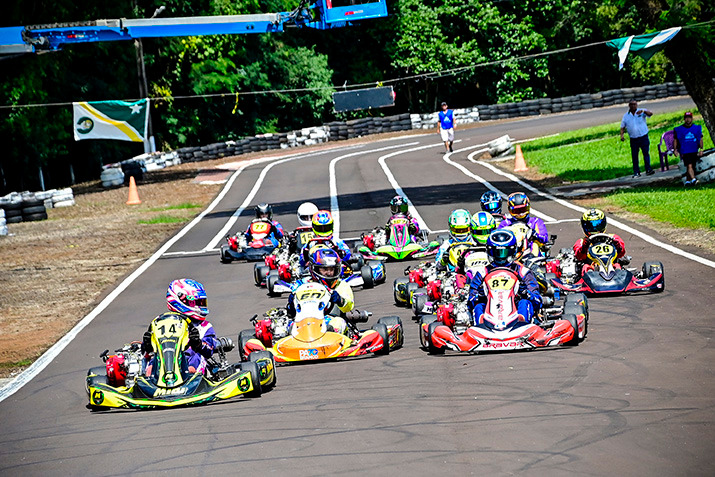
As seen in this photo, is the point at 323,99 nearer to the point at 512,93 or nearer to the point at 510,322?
the point at 512,93

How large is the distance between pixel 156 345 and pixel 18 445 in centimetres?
145

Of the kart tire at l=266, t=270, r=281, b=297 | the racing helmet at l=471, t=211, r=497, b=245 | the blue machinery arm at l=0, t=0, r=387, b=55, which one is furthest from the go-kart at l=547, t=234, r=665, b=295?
Answer: the blue machinery arm at l=0, t=0, r=387, b=55

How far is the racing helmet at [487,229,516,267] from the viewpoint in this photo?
35.8 ft

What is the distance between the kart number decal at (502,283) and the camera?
415 inches

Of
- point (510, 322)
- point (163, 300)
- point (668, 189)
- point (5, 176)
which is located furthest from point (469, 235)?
point (5, 176)

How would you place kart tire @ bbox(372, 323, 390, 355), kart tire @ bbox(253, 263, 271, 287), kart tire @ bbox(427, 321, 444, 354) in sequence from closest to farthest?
kart tire @ bbox(427, 321, 444, 354) → kart tire @ bbox(372, 323, 390, 355) → kart tire @ bbox(253, 263, 271, 287)

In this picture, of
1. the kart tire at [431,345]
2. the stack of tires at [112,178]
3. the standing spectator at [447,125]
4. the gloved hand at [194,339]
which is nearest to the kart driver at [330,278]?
the kart tire at [431,345]

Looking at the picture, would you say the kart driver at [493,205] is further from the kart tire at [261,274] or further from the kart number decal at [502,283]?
the kart number decal at [502,283]

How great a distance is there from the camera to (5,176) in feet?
135

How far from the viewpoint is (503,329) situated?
10.4m

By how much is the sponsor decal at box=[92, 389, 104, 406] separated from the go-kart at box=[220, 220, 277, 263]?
909 cm

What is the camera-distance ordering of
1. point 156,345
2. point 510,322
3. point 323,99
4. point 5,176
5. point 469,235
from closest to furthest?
point 156,345, point 510,322, point 469,235, point 5,176, point 323,99

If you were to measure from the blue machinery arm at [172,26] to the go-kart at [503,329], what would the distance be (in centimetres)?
1559

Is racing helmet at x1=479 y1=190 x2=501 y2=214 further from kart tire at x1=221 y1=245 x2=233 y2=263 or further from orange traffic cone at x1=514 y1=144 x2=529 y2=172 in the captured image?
orange traffic cone at x1=514 y1=144 x2=529 y2=172
